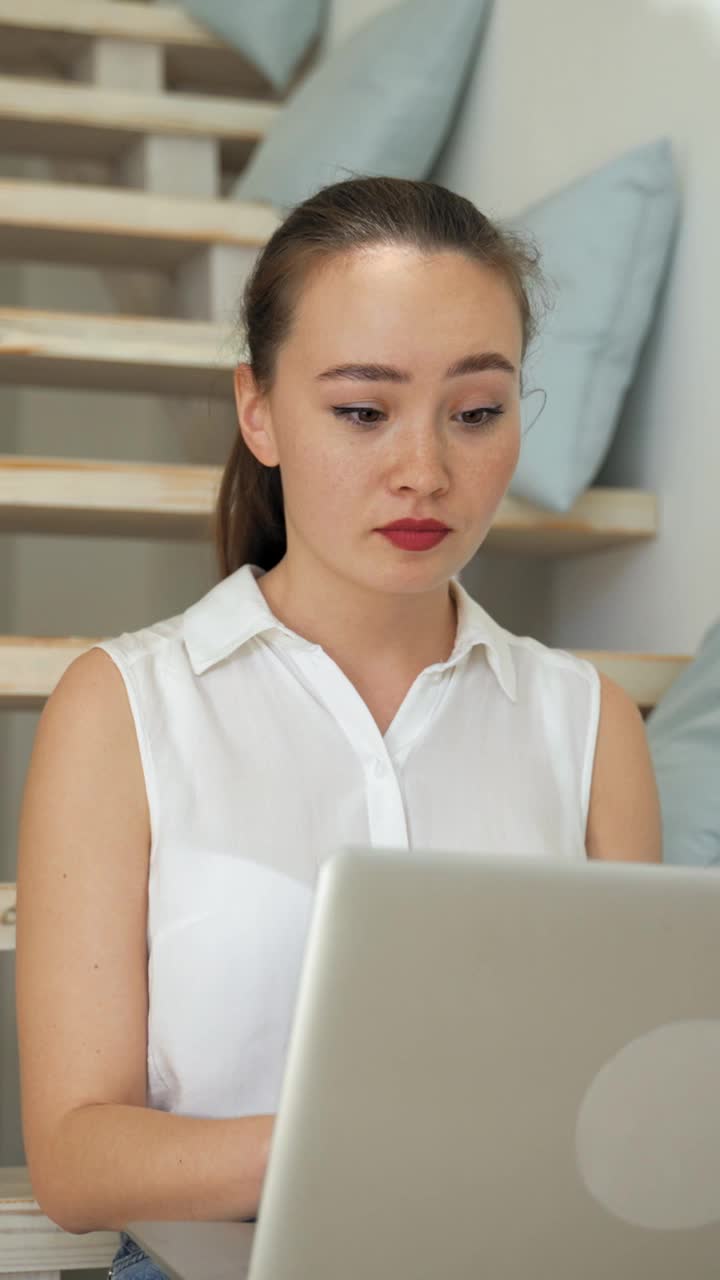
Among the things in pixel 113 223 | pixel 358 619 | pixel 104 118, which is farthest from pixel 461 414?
pixel 104 118

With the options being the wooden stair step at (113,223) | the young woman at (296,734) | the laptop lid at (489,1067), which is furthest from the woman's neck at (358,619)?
the wooden stair step at (113,223)

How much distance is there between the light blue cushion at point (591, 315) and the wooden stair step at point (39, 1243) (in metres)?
0.97

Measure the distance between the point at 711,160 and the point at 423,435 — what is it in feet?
2.68

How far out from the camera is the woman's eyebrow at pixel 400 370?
3.58 ft

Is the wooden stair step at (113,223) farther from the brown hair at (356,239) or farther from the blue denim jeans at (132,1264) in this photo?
the blue denim jeans at (132,1264)

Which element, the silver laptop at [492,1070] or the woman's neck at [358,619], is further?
the woman's neck at [358,619]

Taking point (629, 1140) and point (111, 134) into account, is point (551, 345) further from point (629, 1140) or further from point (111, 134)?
point (629, 1140)

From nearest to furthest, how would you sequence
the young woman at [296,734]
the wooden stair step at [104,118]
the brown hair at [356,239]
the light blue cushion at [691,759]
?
1. the young woman at [296,734]
2. the brown hair at [356,239]
3. the light blue cushion at [691,759]
4. the wooden stair step at [104,118]

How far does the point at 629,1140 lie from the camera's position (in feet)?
2.21

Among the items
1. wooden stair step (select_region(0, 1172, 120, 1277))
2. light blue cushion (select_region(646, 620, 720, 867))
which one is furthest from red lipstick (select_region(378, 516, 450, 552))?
wooden stair step (select_region(0, 1172, 120, 1277))

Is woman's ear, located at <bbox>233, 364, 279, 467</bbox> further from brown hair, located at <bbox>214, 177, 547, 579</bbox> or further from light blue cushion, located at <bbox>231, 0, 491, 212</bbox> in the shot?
light blue cushion, located at <bbox>231, 0, 491, 212</bbox>

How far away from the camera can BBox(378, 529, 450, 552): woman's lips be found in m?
1.12

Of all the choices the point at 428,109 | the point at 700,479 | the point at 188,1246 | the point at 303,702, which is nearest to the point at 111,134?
the point at 428,109

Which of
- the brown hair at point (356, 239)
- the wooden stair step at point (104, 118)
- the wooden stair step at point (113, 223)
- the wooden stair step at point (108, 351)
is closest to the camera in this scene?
the brown hair at point (356, 239)
